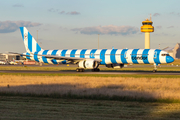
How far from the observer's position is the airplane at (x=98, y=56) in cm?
4572

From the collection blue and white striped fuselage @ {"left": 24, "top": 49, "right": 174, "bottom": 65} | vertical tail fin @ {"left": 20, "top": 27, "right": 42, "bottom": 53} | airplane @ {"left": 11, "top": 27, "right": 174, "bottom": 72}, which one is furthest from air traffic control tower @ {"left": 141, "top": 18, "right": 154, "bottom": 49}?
blue and white striped fuselage @ {"left": 24, "top": 49, "right": 174, "bottom": 65}

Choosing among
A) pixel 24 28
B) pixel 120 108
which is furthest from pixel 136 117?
pixel 24 28

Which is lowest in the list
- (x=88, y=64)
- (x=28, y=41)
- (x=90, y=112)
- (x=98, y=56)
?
(x=90, y=112)

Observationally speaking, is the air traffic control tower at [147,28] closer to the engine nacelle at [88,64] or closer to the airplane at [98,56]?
the airplane at [98,56]

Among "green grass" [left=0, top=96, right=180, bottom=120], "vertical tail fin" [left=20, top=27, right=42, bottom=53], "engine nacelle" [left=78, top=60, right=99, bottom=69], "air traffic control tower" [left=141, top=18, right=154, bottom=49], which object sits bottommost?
"green grass" [left=0, top=96, right=180, bottom=120]

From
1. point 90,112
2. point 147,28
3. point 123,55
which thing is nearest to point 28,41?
point 123,55

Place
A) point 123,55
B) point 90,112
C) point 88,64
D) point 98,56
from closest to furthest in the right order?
point 90,112 → point 123,55 → point 88,64 → point 98,56

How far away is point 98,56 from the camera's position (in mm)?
51156

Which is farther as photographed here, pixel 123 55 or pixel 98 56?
pixel 98 56

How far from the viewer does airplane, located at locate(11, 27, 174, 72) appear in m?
45.7

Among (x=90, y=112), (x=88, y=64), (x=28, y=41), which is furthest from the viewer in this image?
(x=28, y=41)

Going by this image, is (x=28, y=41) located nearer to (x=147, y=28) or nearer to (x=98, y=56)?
(x=98, y=56)

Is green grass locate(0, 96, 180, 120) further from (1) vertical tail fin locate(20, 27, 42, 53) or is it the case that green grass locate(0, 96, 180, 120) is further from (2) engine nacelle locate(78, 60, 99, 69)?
(1) vertical tail fin locate(20, 27, 42, 53)

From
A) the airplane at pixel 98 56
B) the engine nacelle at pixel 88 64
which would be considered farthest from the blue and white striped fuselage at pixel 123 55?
the engine nacelle at pixel 88 64
